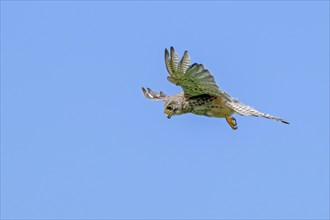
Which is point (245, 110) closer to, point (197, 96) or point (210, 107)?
point (210, 107)

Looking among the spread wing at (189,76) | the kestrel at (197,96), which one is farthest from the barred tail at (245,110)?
the spread wing at (189,76)

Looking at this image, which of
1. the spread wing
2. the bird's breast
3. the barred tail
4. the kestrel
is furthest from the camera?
the bird's breast

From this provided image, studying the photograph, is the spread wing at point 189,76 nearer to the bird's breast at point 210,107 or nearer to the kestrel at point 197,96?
the kestrel at point 197,96

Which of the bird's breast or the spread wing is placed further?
the bird's breast

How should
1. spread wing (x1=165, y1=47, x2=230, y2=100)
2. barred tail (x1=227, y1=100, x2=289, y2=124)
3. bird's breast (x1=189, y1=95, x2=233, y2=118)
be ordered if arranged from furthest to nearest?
1. bird's breast (x1=189, y1=95, x2=233, y2=118)
2. barred tail (x1=227, y1=100, x2=289, y2=124)
3. spread wing (x1=165, y1=47, x2=230, y2=100)

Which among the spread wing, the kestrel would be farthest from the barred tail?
the spread wing

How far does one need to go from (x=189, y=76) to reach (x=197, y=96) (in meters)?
1.46

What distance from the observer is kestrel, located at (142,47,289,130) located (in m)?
13.9

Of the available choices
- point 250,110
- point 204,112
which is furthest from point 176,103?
point 250,110

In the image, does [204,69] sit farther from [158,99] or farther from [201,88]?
[158,99]

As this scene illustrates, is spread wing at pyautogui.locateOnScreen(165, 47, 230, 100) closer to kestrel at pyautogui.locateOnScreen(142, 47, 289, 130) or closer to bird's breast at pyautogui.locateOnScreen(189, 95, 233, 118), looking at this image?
kestrel at pyautogui.locateOnScreen(142, 47, 289, 130)

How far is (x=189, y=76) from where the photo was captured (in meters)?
14.1

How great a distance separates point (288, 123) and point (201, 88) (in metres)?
1.91

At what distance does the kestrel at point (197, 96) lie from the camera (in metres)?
13.9
